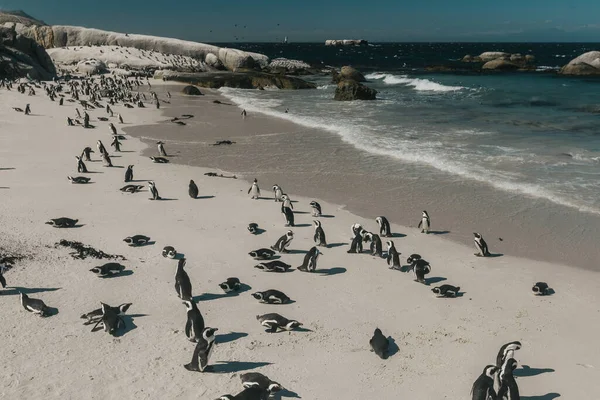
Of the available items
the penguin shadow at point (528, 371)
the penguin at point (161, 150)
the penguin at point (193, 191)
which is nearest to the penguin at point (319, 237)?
the penguin at point (193, 191)

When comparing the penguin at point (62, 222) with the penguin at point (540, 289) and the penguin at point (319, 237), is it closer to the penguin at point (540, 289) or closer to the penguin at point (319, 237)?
the penguin at point (319, 237)

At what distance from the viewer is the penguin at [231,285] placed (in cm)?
921

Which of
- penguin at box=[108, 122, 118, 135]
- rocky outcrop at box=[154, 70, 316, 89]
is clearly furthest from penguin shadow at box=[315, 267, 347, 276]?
rocky outcrop at box=[154, 70, 316, 89]

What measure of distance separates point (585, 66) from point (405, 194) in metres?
67.6

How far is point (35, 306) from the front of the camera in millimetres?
7965

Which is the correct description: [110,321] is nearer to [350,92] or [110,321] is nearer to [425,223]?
[425,223]

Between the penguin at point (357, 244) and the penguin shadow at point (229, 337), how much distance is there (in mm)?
4001

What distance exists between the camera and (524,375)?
23.5 feet

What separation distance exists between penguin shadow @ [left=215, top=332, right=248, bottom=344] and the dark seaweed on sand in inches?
137

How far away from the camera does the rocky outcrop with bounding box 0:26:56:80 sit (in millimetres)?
44156

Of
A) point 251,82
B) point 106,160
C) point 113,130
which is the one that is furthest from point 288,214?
point 251,82

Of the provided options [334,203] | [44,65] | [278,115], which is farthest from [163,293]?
[44,65]

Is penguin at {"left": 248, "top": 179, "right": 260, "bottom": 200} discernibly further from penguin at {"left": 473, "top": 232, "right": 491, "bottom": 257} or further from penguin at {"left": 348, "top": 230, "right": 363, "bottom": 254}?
penguin at {"left": 473, "top": 232, "right": 491, "bottom": 257}

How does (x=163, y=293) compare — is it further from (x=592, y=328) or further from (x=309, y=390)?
(x=592, y=328)
